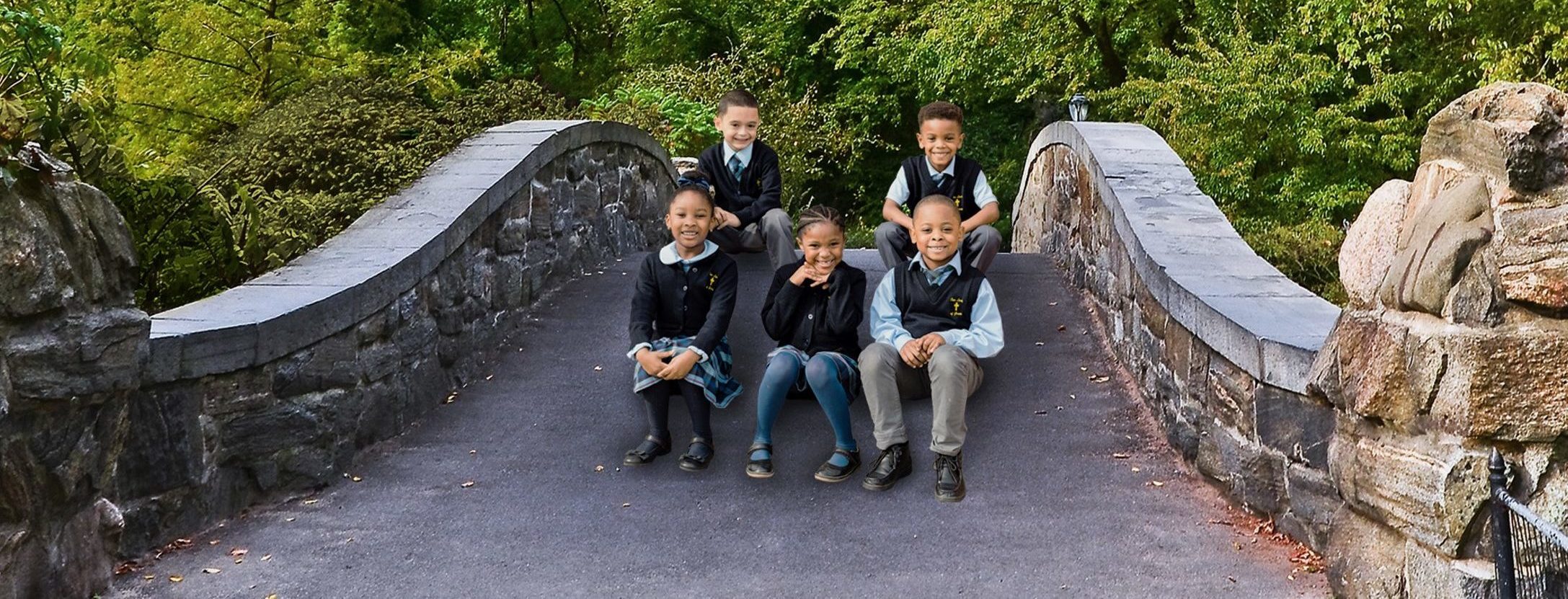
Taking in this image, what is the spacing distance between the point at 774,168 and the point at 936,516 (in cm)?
272

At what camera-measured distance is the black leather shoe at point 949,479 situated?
4.49 metres

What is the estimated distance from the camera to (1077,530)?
13.9ft

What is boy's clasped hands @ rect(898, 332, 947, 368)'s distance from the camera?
470cm

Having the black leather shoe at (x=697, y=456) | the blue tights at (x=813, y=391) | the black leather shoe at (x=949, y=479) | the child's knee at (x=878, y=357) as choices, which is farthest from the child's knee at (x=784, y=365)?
the black leather shoe at (x=949, y=479)

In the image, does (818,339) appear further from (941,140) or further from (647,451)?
(941,140)

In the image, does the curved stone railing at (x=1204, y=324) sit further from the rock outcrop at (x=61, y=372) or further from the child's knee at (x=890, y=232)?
the rock outcrop at (x=61, y=372)

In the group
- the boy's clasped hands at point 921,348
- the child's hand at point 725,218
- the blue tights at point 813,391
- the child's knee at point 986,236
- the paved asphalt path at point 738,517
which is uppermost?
the child's hand at point 725,218

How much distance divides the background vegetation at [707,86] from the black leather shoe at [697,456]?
192cm

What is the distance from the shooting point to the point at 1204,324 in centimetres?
443

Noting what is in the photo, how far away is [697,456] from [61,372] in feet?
6.74

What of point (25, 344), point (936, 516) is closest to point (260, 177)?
point (25, 344)

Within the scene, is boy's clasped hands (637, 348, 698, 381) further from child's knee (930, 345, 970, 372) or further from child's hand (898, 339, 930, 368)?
child's knee (930, 345, 970, 372)

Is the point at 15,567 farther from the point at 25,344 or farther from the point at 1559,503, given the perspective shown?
the point at 1559,503

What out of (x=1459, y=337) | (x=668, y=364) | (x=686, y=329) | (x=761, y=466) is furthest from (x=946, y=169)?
(x=1459, y=337)
